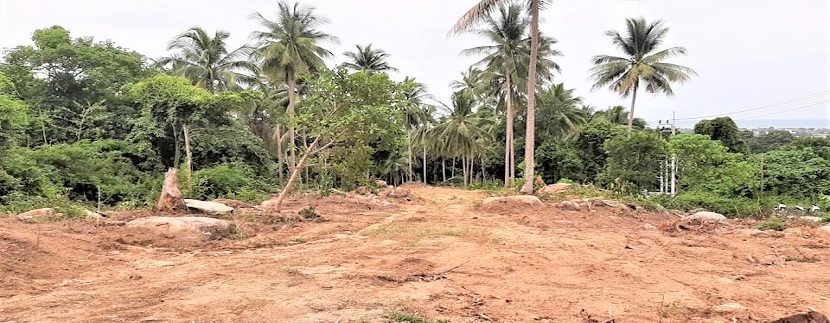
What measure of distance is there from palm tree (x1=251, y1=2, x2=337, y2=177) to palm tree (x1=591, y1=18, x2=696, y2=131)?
15840mm

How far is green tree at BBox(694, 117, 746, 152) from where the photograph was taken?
90.6 ft

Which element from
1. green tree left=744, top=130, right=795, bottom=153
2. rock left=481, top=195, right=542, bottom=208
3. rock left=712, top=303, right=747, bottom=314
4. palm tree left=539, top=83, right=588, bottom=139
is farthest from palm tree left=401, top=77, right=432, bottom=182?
rock left=712, top=303, right=747, bottom=314

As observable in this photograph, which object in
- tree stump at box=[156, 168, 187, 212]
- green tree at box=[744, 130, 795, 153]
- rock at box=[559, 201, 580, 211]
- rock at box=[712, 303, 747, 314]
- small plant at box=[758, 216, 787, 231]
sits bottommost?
rock at box=[712, 303, 747, 314]

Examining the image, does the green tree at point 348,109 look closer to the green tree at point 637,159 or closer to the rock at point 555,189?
the rock at point 555,189

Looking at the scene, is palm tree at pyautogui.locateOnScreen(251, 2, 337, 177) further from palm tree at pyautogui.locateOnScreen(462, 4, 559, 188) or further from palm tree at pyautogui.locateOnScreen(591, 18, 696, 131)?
palm tree at pyautogui.locateOnScreen(591, 18, 696, 131)

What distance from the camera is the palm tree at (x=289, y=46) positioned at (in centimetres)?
2667

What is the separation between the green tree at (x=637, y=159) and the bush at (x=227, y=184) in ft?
46.0

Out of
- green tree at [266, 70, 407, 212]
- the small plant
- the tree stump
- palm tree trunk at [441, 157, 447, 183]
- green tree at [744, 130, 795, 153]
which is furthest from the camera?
palm tree trunk at [441, 157, 447, 183]

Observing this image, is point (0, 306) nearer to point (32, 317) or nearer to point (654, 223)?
point (32, 317)

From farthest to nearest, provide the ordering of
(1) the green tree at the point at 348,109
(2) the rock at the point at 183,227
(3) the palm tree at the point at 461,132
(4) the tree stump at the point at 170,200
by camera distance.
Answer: (3) the palm tree at the point at 461,132, (1) the green tree at the point at 348,109, (4) the tree stump at the point at 170,200, (2) the rock at the point at 183,227

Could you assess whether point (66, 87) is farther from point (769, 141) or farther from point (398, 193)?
point (769, 141)

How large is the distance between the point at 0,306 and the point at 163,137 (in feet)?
65.4

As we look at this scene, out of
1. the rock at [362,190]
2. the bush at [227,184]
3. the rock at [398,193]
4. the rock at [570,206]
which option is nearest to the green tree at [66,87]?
the bush at [227,184]

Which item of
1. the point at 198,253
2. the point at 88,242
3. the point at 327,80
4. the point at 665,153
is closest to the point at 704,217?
the point at 665,153
